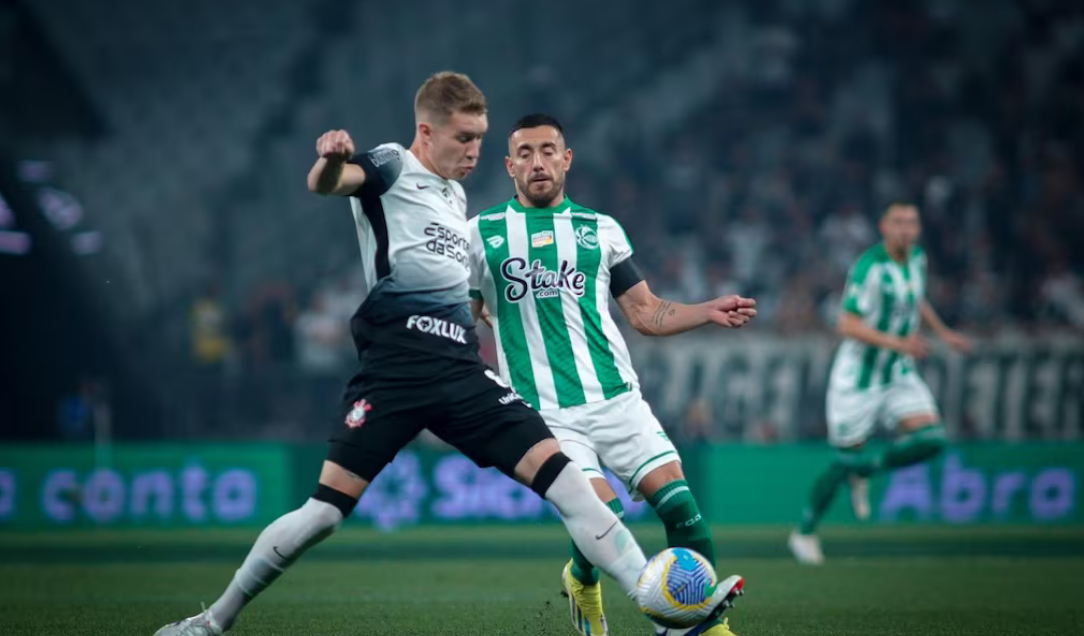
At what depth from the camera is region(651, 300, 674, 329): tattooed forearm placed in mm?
6816

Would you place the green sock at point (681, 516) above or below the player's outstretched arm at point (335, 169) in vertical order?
below

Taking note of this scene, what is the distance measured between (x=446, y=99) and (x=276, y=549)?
6.50ft

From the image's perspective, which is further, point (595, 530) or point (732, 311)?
point (732, 311)

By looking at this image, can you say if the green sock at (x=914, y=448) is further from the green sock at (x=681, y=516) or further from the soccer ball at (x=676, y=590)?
the soccer ball at (x=676, y=590)

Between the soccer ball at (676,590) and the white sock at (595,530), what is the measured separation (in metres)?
0.09

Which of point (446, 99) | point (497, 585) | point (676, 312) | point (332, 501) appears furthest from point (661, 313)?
point (497, 585)

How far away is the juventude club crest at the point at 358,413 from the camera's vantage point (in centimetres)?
576

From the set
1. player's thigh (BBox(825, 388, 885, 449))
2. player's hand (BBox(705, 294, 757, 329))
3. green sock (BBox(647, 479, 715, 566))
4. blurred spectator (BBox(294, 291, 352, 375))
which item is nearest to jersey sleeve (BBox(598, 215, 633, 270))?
player's hand (BBox(705, 294, 757, 329))

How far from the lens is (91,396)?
1836cm

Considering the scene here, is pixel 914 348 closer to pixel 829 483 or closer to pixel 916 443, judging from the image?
pixel 916 443

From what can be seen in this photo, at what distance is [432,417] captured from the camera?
5.84 m

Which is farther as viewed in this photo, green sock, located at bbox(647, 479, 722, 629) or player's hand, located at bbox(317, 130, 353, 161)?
green sock, located at bbox(647, 479, 722, 629)

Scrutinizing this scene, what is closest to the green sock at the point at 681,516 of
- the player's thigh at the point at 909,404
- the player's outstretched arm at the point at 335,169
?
the player's outstretched arm at the point at 335,169

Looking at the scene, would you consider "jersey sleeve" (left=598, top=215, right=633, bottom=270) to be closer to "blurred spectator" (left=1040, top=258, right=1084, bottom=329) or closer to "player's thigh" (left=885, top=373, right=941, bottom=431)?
"player's thigh" (left=885, top=373, right=941, bottom=431)
